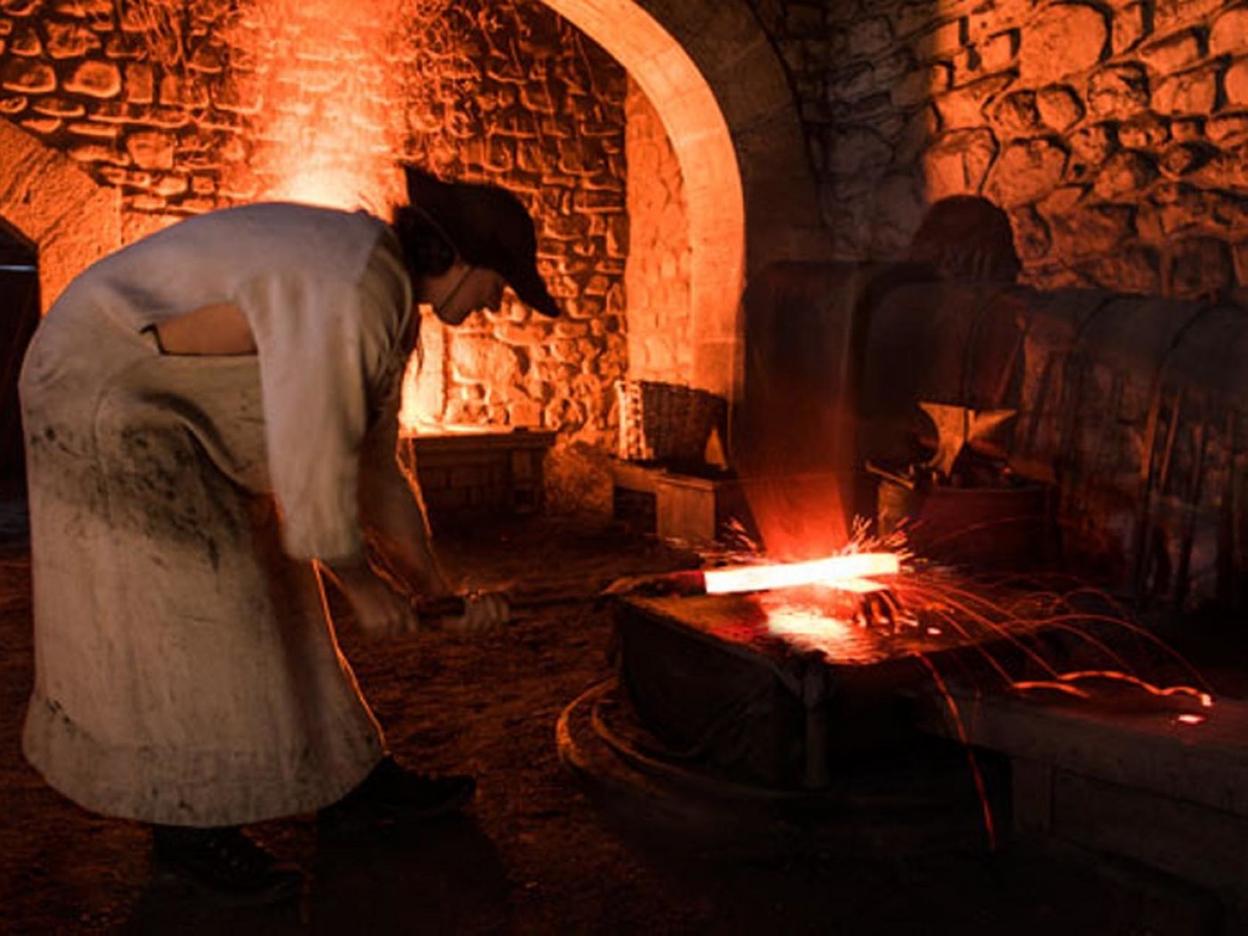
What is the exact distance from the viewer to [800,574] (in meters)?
3.06

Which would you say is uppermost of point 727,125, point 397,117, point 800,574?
point 397,117

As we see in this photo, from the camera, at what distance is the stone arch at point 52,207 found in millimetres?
6883

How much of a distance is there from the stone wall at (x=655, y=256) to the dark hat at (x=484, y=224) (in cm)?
566

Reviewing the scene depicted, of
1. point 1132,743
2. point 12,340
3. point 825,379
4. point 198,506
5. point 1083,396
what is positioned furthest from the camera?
point 12,340

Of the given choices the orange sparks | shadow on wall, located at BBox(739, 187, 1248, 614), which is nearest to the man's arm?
the orange sparks

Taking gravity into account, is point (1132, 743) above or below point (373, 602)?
below

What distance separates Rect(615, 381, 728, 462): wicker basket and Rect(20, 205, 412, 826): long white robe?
433 centimetres

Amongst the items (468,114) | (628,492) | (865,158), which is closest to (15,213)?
(468,114)

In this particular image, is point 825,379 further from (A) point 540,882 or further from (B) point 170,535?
(B) point 170,535

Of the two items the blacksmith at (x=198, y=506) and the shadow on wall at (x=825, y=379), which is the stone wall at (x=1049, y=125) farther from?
the blacksmith at (x=198, y=506)

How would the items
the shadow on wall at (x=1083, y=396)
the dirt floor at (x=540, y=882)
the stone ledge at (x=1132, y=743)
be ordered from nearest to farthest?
the stone ledge at (x=1132, y=743) → the dirt floor at (x=540, y=882) → the shadow on wall at (x=1083, y=396)

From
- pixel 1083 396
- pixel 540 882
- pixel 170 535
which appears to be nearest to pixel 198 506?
pixel 170 535

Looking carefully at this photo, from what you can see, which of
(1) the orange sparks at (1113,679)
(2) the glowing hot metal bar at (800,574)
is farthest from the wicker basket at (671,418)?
(1) the orange sparks at (1113,679)

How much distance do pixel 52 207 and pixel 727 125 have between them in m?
4.18
